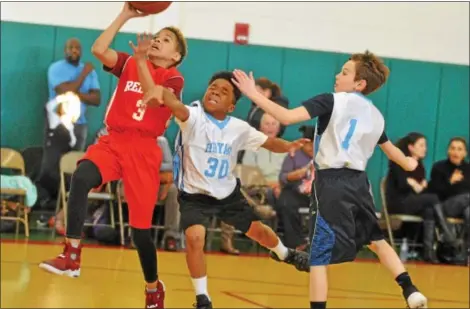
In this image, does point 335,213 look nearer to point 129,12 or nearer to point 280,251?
point 280,251

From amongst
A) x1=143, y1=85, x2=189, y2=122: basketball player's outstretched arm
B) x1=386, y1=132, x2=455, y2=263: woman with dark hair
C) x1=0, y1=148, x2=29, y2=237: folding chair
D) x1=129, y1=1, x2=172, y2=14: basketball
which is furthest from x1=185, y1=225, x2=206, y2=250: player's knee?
x1=386, y1=132, x2=455, y2=263: woman with dark hair

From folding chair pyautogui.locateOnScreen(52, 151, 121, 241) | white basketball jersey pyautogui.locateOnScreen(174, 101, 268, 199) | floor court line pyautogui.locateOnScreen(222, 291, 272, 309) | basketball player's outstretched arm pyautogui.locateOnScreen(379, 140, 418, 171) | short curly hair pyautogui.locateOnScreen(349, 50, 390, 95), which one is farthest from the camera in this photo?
folding chair pyautogui.locateOnScreen(52, 151, 121, 241)

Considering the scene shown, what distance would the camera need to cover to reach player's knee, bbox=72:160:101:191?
17.8 ft

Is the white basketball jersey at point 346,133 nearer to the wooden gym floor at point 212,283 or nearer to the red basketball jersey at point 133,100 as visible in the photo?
the red basketball jersey at point 133,100

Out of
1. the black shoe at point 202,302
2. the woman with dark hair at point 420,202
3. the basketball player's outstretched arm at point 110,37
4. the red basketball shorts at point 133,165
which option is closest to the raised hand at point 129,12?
the basketball player's outstretched arm at point 110,37

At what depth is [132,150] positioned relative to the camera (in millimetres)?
5660

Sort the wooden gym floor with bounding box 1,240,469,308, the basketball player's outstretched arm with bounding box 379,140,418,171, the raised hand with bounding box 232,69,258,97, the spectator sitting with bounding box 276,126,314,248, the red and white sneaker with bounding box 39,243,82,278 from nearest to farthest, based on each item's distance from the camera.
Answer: the raised hand with bounding box 232,69,258,97 → the red and white sneaker with bounding box 39,243,82,278 → the basketball player's outstretched arm with bounding box 379,140,418,171 → the wooden gym floor with bounding box 1,240,469,308 → the spectator sitting with bounding box 276,126,314,248

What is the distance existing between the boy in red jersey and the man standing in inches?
228

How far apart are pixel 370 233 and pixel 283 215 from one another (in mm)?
Answer: 4659

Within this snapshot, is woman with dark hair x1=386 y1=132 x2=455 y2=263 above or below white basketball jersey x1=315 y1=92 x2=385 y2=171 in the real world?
below

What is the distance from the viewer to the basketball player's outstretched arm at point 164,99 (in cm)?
516

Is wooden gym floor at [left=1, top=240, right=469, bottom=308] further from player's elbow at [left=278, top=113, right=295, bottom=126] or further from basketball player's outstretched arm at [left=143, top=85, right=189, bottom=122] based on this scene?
player's elbow at [left=278, top=113, right=295, bottom=126]

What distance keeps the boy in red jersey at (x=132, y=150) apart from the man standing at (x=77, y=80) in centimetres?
579

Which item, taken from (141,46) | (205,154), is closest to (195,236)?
(205,154)
